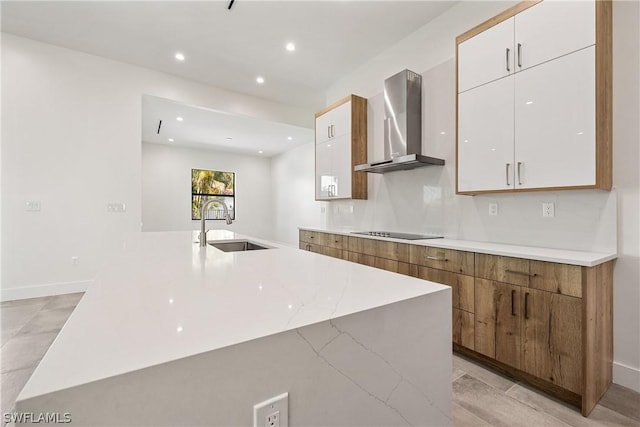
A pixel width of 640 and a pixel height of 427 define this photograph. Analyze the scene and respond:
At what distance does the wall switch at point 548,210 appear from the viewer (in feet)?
6.91

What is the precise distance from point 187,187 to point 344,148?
5.59 metres

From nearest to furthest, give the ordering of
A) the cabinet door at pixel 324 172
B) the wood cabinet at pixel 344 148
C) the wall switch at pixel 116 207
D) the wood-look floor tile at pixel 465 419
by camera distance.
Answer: the wood-look floor tile at pixel 465 419 → the wood cabinet at pixel 344 148 → the wall switch at pixel 116 207 → the cabinet door at pixel 324 172

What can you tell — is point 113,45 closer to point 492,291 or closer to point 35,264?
point 35,264

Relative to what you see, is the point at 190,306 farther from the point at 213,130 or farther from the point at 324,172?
the point at 213,130

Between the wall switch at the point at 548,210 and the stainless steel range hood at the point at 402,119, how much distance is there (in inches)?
43.8

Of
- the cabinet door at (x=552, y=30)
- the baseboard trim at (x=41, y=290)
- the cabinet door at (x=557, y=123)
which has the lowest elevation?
the baseboard trim at (x=41, y=290)

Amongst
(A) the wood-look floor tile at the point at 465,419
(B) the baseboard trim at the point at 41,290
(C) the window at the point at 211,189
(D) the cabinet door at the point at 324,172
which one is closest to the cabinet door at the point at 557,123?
(A) the wood-look floor tile at the point at 465,419

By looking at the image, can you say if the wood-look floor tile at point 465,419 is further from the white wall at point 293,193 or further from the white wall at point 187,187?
the white wall at point 187,187

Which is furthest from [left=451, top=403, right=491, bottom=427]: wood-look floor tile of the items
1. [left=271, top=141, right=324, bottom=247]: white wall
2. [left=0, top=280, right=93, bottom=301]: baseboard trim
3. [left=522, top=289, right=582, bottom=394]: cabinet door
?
[left=271, top=141, right=324, bottom=247]: white wall

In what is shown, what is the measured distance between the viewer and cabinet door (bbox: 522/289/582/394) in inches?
63.1

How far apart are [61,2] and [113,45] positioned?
0.71 meters

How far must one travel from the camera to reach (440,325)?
36.3 inches

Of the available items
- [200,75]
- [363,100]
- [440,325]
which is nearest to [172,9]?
[200,75]

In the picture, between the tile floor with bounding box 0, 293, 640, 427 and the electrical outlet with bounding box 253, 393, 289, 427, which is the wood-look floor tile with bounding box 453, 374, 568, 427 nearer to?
the tile floor with bounding box 0, 293, 640, 427
